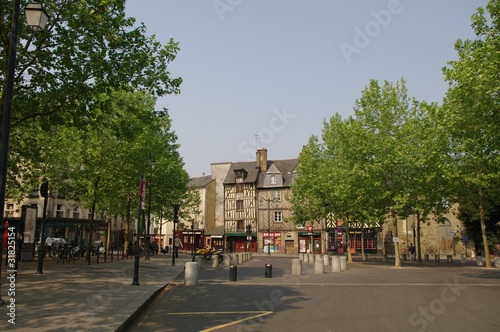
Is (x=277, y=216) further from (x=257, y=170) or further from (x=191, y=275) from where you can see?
(x=191, y=275)

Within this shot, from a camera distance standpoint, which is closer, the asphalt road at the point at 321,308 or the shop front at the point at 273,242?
the asphalt road at the point at 321,308

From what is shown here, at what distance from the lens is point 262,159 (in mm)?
62719

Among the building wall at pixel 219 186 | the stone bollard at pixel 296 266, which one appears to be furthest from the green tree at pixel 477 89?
the building wall at pixel 219 186

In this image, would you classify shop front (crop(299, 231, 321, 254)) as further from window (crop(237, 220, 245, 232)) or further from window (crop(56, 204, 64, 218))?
window (crop(56, 204, 64, 218))

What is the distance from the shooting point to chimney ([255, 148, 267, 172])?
6244cm

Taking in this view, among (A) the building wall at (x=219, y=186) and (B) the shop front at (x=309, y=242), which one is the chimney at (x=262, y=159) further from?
(B) the shop front at (x=309, y=242)

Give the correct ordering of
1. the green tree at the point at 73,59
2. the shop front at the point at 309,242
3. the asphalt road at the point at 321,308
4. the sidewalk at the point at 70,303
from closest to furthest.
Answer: the sidewalk at the point at 70,303 < the asphalt road at the point at 321,308 < the green tree at the point at 73,59 < the shop front at the point at 309,242

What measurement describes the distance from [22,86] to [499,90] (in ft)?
54.8

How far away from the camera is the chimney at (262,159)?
62438 millimetres

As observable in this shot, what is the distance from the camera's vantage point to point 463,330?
25.0ft

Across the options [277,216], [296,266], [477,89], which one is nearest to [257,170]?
[277,216]

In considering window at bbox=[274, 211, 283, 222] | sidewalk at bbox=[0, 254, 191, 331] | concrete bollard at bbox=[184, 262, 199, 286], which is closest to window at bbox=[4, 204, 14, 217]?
window at bbox=[274, 211, 283, 222]

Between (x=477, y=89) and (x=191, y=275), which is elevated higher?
(x=477, y=89)

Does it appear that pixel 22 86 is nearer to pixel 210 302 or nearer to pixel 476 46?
pixel 210 302
